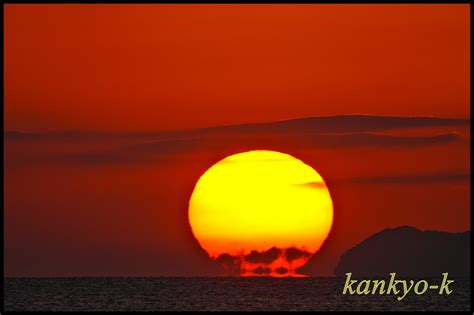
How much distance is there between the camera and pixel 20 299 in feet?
515

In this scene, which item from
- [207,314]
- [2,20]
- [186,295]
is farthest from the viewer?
[186,295]

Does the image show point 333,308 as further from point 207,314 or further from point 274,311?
point 207,314

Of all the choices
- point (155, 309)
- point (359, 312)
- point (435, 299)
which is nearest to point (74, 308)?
point (155, 309)

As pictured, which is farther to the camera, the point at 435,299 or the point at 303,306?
the point at 435,299

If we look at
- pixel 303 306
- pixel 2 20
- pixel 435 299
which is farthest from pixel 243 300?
pixel 2 20

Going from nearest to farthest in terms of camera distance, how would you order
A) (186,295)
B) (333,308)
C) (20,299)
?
(333,308), (20,299), (186,295)

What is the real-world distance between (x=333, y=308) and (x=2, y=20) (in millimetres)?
62471

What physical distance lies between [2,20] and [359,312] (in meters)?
53.5

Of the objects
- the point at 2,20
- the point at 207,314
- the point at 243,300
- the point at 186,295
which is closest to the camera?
the point at 2,20

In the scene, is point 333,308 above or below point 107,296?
below

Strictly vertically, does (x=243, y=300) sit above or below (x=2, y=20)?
above

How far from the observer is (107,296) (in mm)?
158250

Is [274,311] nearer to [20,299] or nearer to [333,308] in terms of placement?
[333,308]

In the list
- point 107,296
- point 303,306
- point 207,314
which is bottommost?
point 207,314
